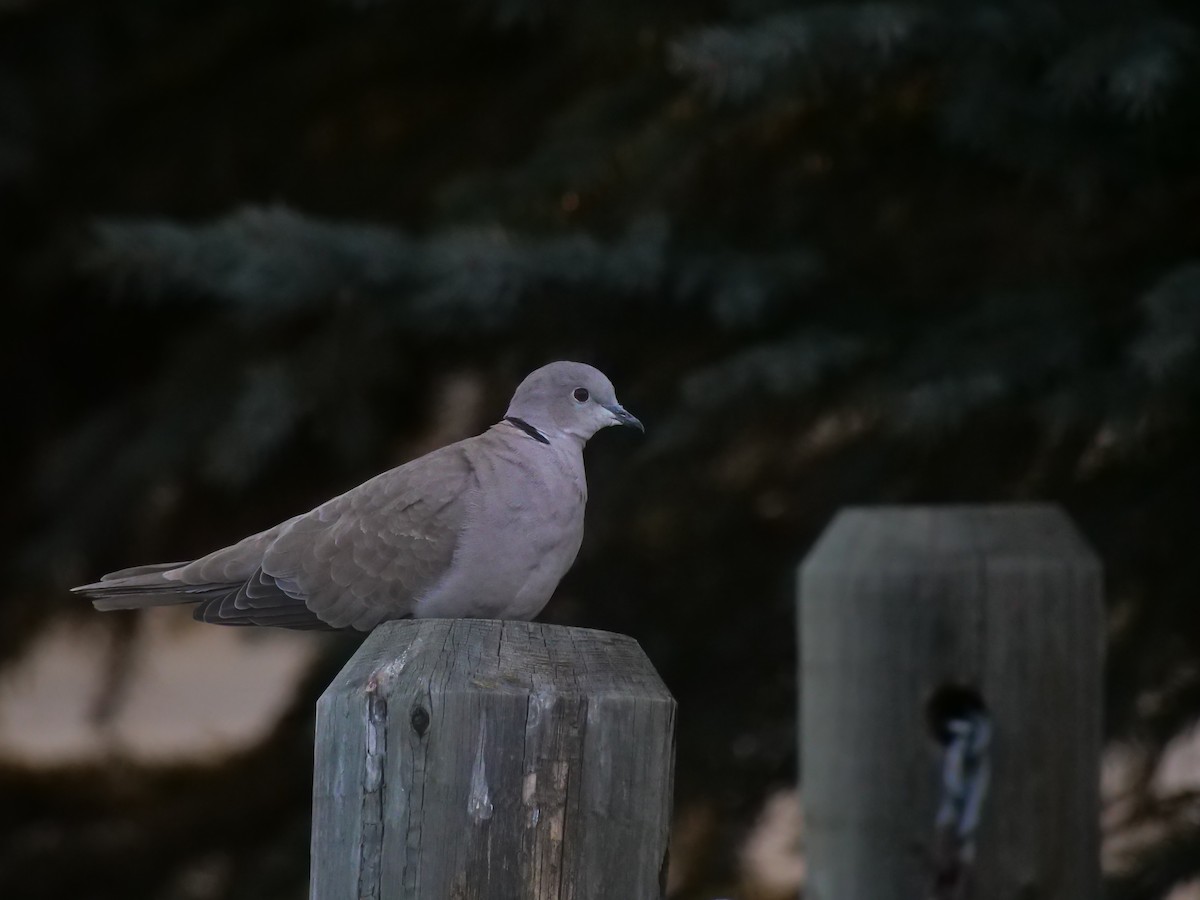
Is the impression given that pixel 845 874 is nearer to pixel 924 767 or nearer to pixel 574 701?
pixel 924 767

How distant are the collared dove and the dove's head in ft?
0.11

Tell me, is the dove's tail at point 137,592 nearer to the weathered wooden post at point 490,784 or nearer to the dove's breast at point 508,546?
the dove's breast at point 508,546

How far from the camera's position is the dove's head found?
1.80m

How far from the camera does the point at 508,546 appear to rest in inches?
64.1

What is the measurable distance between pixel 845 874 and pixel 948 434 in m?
1.03

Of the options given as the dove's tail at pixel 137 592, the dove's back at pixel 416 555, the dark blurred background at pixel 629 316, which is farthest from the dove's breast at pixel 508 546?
the dark blurred background at pixel 629 316

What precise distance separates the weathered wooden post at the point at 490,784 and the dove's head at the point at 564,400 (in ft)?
1.98

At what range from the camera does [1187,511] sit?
263cm

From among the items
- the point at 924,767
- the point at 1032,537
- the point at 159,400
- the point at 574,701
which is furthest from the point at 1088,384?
the point at 159,400

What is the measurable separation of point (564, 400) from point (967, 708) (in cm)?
59

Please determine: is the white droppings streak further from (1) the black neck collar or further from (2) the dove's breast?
(1) the black neck collar

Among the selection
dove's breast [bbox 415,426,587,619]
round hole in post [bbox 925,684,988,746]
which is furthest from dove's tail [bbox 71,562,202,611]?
round hole in post [bbox 925,684,988,746]

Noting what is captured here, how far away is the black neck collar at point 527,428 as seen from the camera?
68.9 inches

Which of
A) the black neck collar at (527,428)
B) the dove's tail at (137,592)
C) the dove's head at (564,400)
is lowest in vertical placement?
the dove's tail at (137,592)
